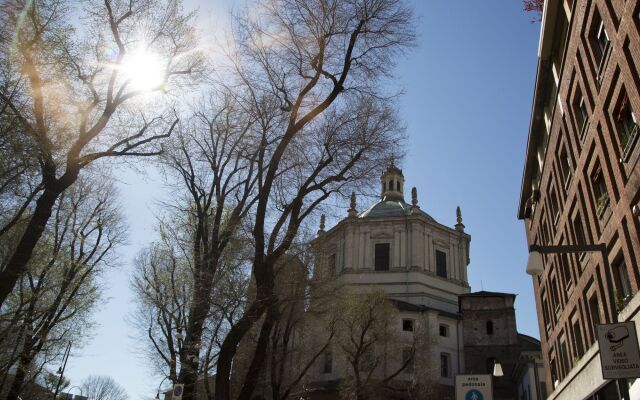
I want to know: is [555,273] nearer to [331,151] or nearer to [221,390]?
[331,151]

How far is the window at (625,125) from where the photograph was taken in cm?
1268

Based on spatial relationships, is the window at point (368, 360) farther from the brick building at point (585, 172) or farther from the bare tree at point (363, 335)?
the brick building at point (585, 172)

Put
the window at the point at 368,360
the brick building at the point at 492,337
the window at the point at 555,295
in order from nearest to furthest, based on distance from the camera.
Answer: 1. the window at the point at 555,295
2. the window at the point at 368,360
3. the brick building at the point at 492,337

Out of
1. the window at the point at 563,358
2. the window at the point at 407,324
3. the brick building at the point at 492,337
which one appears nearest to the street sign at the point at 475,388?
the window at the point at 563,358

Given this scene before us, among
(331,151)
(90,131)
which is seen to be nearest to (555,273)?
(331,151)

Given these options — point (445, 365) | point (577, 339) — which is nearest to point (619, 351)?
point (577, 339)

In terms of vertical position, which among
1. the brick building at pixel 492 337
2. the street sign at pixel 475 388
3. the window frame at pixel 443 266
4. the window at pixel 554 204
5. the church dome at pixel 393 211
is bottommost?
the street sign at pixel 475 388

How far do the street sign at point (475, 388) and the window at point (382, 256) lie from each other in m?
47.6

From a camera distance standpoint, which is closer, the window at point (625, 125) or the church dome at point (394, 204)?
the window at point (625, 125)

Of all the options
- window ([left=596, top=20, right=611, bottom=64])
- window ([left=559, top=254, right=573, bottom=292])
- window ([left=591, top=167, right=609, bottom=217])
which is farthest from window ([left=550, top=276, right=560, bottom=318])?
window ([left=596, top=20, right=611, bottom=64])

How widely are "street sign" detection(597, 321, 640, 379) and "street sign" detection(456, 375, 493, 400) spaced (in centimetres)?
224

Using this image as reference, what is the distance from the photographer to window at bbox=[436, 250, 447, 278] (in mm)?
58500

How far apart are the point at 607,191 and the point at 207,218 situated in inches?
518

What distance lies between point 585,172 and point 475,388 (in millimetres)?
9358
